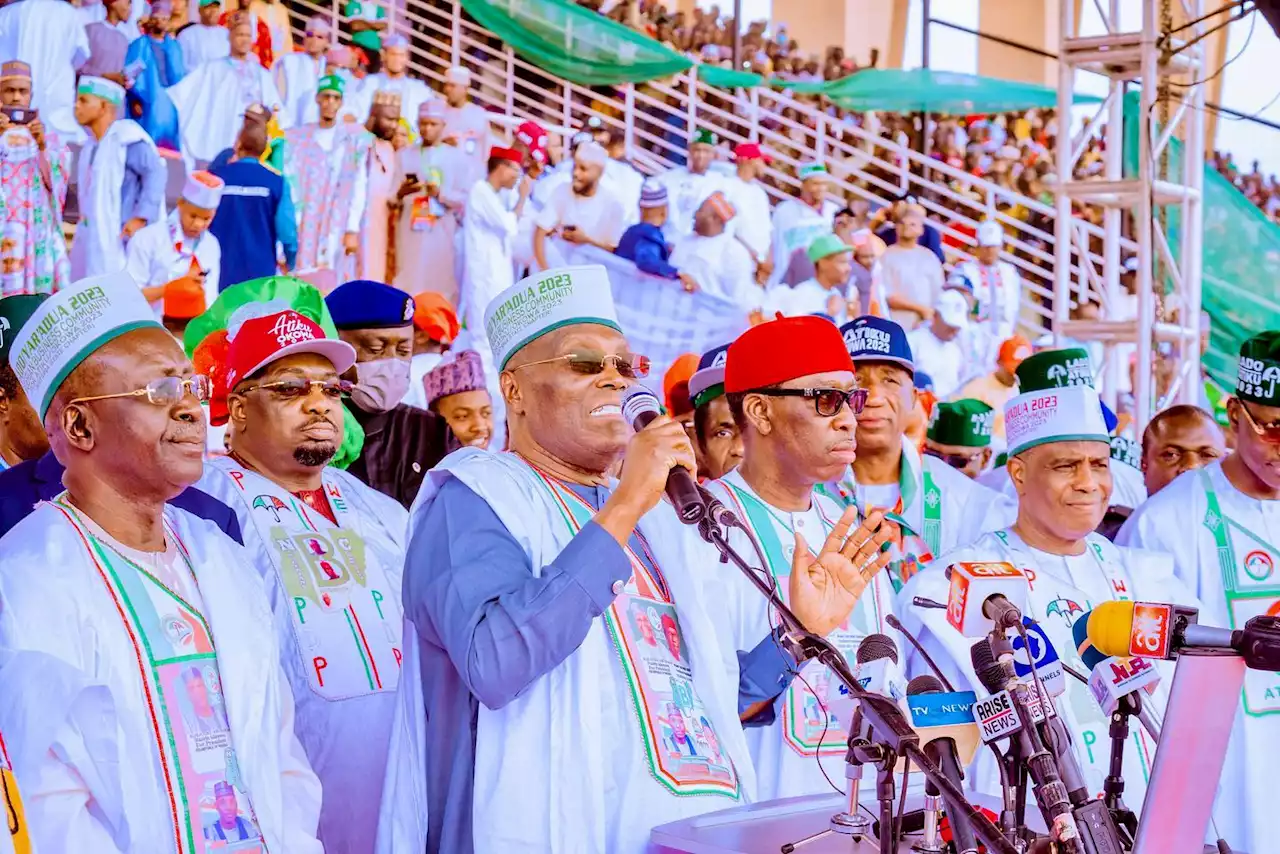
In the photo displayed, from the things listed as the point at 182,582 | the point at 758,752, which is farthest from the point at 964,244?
the point at 182,582

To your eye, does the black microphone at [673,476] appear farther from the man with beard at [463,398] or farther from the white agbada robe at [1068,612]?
the man with beard at [463,398]

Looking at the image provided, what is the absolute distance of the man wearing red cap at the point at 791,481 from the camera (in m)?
4.05

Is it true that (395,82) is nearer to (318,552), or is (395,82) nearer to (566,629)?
(318,552)

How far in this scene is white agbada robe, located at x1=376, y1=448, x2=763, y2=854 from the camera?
3145 mm

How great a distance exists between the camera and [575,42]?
15039 millimetres

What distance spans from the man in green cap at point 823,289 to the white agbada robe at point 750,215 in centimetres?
140

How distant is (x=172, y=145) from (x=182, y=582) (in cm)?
1044

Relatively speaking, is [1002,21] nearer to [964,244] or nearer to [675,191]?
[964,244]

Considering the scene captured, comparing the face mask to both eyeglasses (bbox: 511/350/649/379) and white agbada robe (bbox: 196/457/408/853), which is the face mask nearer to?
white agbada robe (bbox: 196/457/408/853)

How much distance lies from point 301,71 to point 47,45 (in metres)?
2.66

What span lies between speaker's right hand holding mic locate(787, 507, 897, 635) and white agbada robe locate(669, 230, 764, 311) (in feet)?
31.1

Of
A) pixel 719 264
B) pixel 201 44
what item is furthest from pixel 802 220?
pixel 201 44

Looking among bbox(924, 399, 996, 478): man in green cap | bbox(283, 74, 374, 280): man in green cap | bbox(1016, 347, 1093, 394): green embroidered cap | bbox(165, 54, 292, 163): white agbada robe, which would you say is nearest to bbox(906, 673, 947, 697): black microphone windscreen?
bbox(1016, 347, 1093, 394): green embroidered cap

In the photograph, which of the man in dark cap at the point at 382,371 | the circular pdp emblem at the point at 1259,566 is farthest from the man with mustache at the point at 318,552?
the circular pdp emblem at the point at 1259,566
